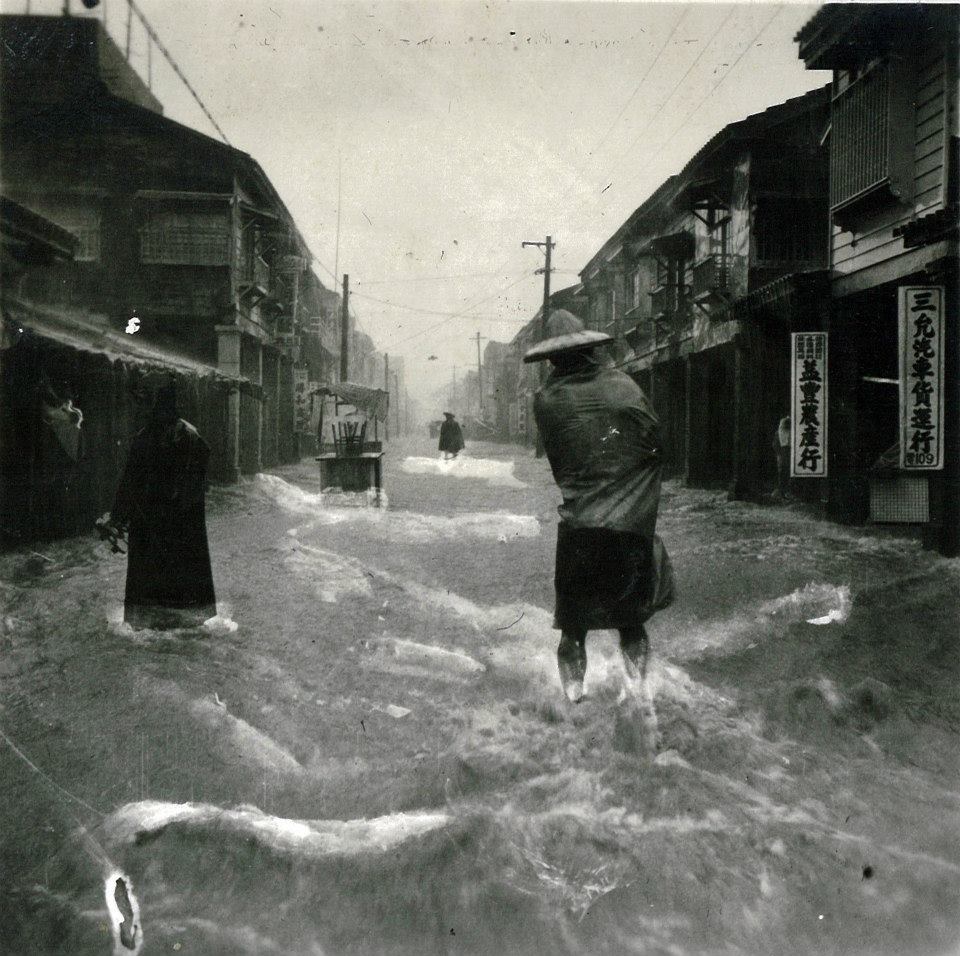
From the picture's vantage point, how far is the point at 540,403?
14.0ft

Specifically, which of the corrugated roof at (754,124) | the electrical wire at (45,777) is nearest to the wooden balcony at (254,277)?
the corrugated roof at (754,124)

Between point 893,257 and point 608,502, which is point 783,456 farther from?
point 608,502

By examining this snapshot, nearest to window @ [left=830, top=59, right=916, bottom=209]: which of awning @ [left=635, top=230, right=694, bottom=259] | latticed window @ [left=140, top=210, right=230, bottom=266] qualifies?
awning @ [left=635, top=230, right=694, bottom=259]

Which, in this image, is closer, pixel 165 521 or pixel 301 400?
pixel 165 521

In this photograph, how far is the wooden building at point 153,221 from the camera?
271 inches

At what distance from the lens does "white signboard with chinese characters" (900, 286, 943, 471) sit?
6.92 meters

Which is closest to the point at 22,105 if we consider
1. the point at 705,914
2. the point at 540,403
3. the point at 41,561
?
the point at 41,561

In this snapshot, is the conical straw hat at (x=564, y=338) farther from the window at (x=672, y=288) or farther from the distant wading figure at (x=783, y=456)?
the window at (x=672, y=288)

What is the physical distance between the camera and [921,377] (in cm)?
697

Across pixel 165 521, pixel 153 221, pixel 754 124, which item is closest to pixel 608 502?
pixel 165 521

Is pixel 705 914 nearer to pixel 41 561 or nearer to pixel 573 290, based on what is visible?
pixel 41 561

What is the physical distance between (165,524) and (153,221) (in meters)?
8.57

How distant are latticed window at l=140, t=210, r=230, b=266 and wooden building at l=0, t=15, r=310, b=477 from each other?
0.02 m

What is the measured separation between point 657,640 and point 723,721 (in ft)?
5.08
